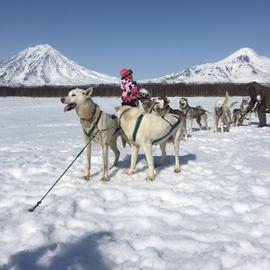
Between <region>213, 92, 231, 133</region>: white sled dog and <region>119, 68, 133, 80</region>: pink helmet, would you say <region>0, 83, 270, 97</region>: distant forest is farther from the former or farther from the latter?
<region>119, 68, 133, 80</region>: pink helmet

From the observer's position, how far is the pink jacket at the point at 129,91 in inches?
317

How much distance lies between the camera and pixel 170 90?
67000 mm

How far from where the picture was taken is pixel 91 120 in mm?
6164

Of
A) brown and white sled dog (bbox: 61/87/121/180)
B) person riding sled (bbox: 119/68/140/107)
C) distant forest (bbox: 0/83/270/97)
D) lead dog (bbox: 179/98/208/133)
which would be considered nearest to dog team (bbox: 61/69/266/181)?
brown and white sled dog (bbox: 61/87/121/180)

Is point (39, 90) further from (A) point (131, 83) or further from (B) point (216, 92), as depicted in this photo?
(A) point (131, 83)

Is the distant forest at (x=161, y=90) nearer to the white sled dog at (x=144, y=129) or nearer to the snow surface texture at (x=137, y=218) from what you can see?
the white sled dog at (x=144, y=129)

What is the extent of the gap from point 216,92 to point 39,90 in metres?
33.9

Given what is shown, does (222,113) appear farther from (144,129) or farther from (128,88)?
(144,129)

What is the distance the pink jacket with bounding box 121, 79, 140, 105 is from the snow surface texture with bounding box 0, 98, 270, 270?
1395 mm

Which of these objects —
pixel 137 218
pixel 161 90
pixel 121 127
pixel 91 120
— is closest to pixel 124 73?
pixel 121 127

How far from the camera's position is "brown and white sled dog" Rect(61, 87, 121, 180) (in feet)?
19.5

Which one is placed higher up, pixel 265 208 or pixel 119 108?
pixel 119 108

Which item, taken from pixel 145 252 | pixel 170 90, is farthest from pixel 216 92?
pixel 145 252

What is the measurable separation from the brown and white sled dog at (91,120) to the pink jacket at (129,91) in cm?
155
